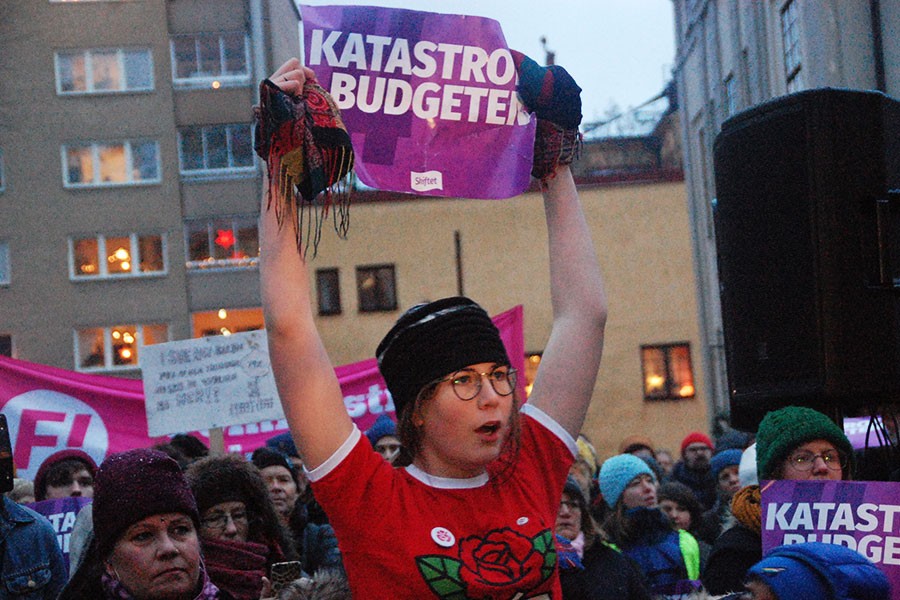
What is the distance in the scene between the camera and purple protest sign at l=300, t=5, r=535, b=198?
9.89 feet

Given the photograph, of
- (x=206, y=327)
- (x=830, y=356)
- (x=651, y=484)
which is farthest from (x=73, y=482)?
(x=206, y=327)

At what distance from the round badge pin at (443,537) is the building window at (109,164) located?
1216 inches

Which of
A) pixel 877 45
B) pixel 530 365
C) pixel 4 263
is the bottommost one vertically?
pixel 530 365

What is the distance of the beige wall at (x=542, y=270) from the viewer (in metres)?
29.2

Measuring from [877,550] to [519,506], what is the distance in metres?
1.27

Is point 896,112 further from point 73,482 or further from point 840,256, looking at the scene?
point 73,482

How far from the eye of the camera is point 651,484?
6660 mm

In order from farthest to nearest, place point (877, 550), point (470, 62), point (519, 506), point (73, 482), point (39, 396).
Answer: point (39, 396) → point (73, 482) → point (877, 550) → point (470, 62) → point (519, 506)

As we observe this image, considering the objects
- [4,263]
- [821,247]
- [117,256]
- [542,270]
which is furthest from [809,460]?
[4,263]

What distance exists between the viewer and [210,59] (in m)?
32.5

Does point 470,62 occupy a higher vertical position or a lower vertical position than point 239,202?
lower

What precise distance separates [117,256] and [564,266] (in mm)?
30415

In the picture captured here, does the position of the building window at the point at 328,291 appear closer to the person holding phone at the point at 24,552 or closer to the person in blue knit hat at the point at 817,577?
the person holding phone at the point at 24,552

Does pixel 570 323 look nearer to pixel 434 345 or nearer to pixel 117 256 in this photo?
pixel 434 345
